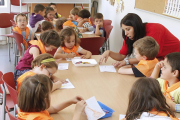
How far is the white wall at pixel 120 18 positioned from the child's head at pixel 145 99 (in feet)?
5.12

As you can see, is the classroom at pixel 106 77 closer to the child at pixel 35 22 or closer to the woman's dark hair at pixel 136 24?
the woman's dark hair at pixel 136 24

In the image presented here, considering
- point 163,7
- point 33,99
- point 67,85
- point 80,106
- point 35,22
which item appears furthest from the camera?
point 35,22

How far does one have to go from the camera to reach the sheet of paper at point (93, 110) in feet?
4.65

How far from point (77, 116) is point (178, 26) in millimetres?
1758

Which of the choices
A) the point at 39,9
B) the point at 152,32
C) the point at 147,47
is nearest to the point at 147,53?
the point at 147,47

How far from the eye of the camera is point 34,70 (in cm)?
197

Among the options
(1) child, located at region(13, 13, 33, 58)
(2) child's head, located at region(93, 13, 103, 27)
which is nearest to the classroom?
(1) child, located at region(13, 13, 33, 58)

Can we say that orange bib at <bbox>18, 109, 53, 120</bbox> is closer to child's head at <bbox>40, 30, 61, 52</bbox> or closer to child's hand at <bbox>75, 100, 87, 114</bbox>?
child's hand at <bbox>75, 100, 87, 114</bbox>

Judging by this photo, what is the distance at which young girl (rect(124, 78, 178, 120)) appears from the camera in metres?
1.19

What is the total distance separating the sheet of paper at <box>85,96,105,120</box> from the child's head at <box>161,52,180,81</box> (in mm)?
587

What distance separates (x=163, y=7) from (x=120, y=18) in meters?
2.07

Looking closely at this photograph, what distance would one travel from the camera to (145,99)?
120 cm

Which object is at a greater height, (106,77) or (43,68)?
(43,68)

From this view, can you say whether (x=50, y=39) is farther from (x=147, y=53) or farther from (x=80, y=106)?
(x=80, y=106)
